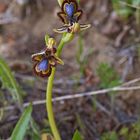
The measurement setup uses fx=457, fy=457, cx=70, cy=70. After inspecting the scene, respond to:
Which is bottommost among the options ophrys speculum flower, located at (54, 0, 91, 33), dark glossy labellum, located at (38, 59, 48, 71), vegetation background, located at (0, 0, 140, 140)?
vegetation background, located at (0, 0, 140, 140)

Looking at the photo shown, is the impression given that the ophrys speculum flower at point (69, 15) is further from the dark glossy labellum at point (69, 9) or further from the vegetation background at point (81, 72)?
the vegetation background at point (81, 72)

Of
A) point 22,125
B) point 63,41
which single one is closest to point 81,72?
point 22,125

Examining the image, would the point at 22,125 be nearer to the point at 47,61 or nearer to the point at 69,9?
the point at 47,61

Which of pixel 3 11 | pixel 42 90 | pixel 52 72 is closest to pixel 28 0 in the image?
pixel 3 11

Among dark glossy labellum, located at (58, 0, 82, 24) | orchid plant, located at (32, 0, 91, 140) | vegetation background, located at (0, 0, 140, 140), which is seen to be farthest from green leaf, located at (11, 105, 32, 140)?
dark glossy labellum, located at (58, 0, 82, 24)

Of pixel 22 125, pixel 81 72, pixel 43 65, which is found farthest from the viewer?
pixel 81 72

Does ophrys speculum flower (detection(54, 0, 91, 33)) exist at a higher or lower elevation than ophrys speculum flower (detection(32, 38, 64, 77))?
higher

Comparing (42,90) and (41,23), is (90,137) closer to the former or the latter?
(42,90)

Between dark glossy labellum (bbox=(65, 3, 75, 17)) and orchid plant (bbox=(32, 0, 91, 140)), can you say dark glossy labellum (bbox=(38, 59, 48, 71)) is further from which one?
dark glossy labellum (bbox=(65, 3, 75, 17))

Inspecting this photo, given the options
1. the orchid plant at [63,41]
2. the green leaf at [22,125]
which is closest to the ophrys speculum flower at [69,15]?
the orchid plant at [63,41]

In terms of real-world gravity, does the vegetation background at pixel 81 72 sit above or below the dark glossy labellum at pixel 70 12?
below

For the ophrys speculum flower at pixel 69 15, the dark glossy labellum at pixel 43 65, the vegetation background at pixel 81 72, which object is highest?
the ophrys speculum flower at pixel 69 15
